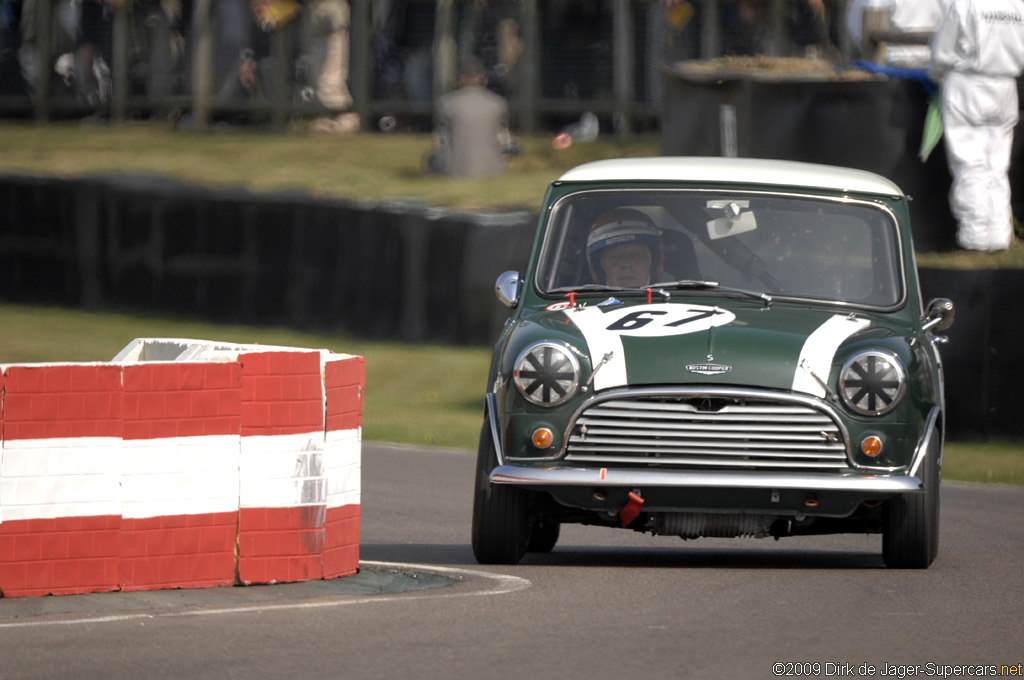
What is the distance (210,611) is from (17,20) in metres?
23.6

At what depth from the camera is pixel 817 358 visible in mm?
7629

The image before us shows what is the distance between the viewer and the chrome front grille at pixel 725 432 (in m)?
7.55

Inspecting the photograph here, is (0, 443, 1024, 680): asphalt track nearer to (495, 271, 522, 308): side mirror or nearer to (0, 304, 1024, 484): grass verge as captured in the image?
(495, 271, 522, 308): side mirror

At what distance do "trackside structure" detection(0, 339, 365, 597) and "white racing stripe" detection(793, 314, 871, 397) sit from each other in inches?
66.1

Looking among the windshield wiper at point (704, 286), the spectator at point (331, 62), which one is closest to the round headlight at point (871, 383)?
the windshield wiper at point (704, 286)

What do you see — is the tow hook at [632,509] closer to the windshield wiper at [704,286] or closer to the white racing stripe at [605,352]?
the white racing stripe at [605,352]

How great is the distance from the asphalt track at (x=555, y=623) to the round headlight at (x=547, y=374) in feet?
2.24

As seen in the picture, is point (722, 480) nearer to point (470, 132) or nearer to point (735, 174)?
point (735, 174)

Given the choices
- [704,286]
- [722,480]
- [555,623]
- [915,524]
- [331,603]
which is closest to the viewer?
[555,623]

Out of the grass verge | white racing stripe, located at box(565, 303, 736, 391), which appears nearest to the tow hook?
white racing stripe, located at box(565, 303, 736, 391)

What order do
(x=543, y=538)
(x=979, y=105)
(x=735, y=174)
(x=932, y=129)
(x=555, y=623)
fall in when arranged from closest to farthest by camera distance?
(x=555, y=623) < (x=735, y=174) < (x=543, y=538) < (x=979, y=105) < (x=932, y=129)

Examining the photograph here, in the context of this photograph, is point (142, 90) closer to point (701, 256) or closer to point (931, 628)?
point (701, 256)

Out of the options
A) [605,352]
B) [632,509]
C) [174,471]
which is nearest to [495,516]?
[632,509]

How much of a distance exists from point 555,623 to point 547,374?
1452 mm
